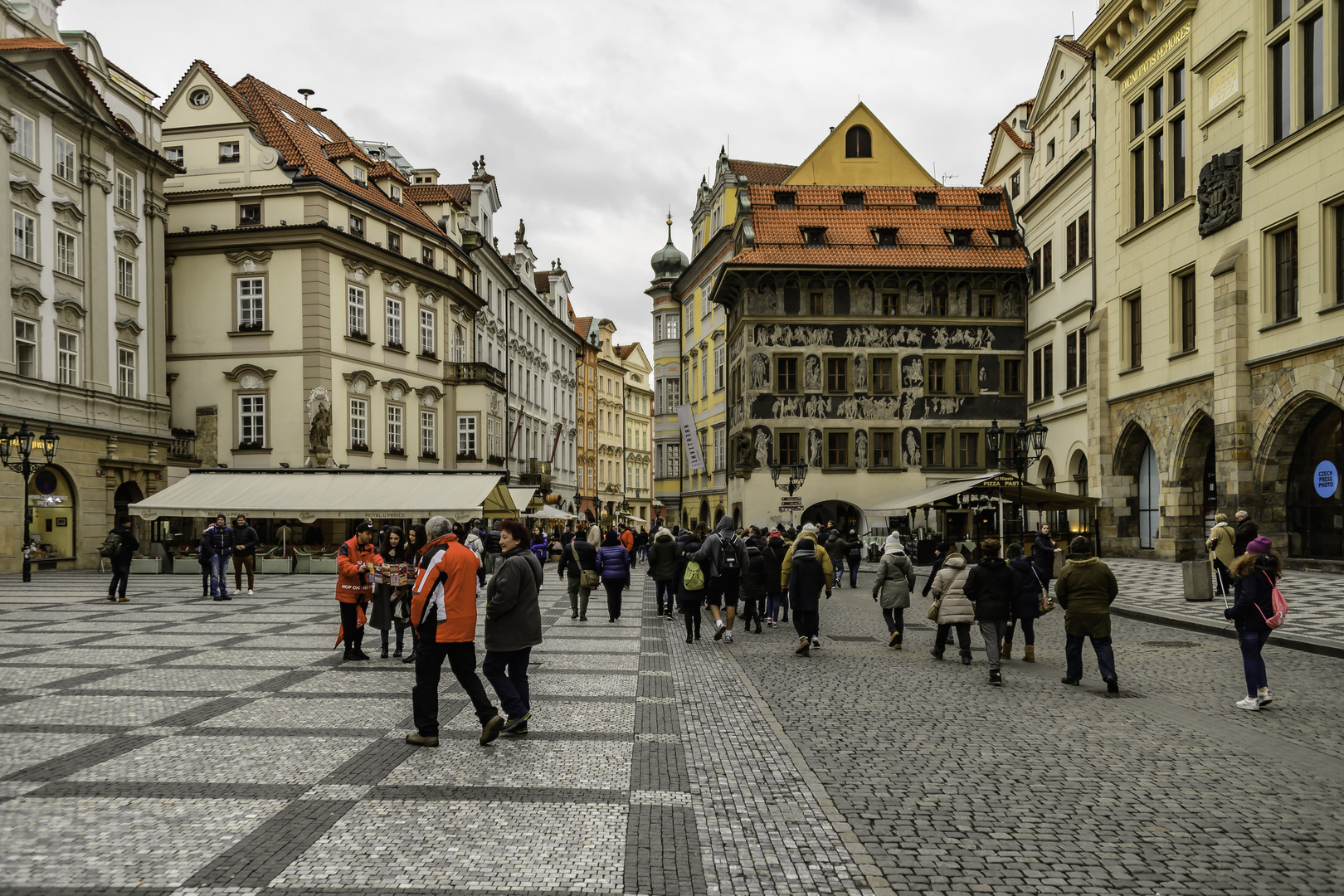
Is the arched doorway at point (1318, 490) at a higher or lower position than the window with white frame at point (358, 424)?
lower

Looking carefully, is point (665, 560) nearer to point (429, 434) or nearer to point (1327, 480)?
point (1327, 480)

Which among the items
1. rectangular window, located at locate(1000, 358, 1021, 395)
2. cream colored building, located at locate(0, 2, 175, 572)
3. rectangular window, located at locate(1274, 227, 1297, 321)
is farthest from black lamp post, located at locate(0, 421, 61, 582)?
rectangular window, located at locate(1000, 358, 1021, 395)

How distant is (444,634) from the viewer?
27.1 feet

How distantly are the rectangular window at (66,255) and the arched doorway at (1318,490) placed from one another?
36047mm

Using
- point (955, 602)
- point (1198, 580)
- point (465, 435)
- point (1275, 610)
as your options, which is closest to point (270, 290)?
point (465, 435)

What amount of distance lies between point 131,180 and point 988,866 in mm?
40175

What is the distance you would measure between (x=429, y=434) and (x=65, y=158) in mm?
18682

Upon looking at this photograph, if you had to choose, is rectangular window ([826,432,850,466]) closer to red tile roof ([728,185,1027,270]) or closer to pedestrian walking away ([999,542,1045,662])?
red tile roof ([728,185,1027,270])

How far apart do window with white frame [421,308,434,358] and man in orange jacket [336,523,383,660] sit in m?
35.4

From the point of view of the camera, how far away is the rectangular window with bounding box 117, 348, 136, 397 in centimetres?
3702

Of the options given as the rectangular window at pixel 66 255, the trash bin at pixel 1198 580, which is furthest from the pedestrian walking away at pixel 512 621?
the rectangular window at pixel 66 255

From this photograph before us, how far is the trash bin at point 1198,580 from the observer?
1950 cm

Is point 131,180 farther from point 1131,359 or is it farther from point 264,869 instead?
point 264,869

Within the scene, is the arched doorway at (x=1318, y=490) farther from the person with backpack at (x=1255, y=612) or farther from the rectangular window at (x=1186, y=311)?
the person with backpack at (x=1255, y=612)
